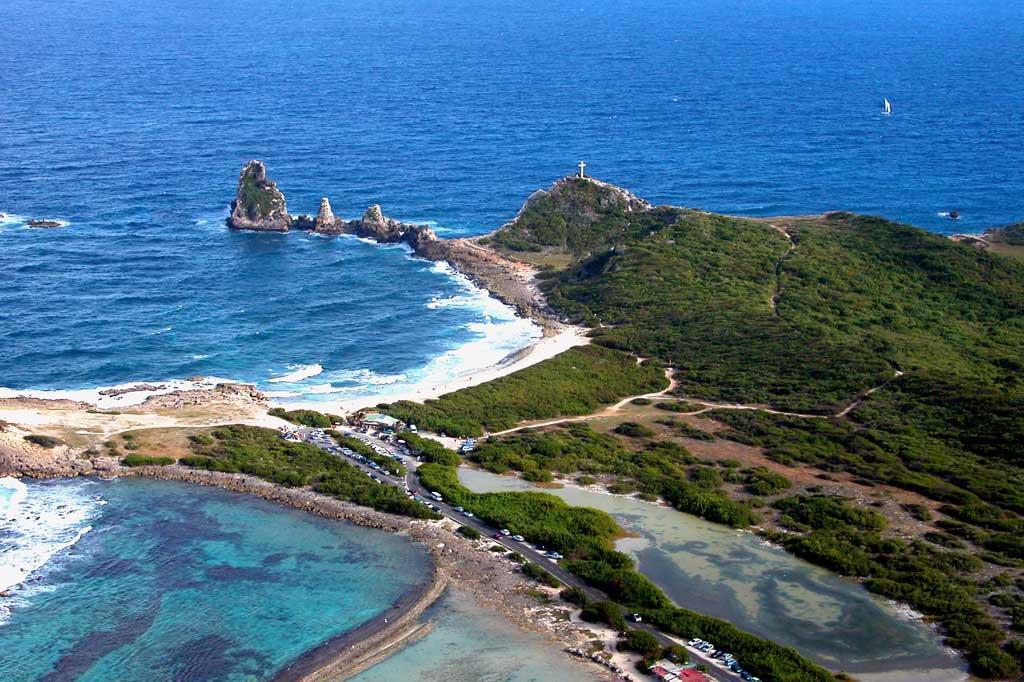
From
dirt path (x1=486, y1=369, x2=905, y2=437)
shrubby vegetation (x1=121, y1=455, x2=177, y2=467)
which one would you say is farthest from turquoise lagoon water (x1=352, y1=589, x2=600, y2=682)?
dirt path (x1=486, y1=369, x2=905, y2=437)

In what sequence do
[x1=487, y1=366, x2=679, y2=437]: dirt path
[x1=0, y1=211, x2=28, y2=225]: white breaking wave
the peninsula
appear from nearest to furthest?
the peninsula < [x1=487, y1=366, x2=679, y2=437]: dirt path < [x1=0, y1=211, x2=28, y2=225]: white breaking wave

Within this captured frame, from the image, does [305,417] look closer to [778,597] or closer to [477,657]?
[477,657]

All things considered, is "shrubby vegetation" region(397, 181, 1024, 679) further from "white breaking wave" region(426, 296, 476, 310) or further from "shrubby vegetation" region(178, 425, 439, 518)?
"shrubby vegetation" region(178, 425, 439, 518)

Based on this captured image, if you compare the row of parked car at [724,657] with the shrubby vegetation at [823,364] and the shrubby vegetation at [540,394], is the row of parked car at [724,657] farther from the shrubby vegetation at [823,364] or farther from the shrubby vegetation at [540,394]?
the shrubby vegetation at [540,394]

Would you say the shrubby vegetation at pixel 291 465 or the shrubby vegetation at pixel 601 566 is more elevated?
the shrubby vegetation at pixel 291 465

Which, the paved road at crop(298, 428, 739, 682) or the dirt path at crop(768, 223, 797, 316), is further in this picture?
the dirt path at crop(768, 223, 797, 316)

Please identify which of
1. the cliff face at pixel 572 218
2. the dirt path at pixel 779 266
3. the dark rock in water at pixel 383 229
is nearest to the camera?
the dirt path at pixel 779 266

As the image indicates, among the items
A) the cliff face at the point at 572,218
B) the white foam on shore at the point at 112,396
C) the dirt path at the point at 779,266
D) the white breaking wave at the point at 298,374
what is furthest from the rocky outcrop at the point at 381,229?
the white foam on shore at the point at 112,396
